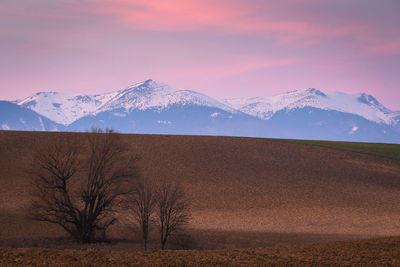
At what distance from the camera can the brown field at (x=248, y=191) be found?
111ft

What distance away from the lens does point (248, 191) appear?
51.7m

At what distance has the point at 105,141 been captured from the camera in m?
32.5

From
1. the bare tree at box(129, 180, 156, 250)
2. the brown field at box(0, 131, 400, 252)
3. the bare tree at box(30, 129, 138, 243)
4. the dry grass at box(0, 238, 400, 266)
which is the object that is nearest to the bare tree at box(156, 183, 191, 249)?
the bare tree at box(129, 180, 156, 250)

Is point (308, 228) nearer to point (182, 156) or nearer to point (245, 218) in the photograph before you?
point (245, 218)

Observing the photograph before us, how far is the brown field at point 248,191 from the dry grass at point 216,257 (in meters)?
1.33

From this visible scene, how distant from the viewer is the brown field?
33.8 m

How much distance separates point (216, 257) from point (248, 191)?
34479mm

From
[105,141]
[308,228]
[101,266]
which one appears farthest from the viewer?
[308,228]

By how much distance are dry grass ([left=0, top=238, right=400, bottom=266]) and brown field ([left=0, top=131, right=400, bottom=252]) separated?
133cm

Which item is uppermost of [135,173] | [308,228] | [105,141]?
[105,141]

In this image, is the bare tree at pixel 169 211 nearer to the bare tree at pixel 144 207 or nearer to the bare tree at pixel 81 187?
the bare tree at pixel 144 207

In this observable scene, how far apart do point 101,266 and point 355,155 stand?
64487 millimetres

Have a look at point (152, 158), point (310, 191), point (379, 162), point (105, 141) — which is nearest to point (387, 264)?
point (105, 141)

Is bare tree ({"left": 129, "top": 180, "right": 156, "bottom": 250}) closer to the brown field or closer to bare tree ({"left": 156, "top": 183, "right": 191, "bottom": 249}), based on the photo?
bare tree ({"left": 156, "top": 183, "right": 191, "bottom": 249})
